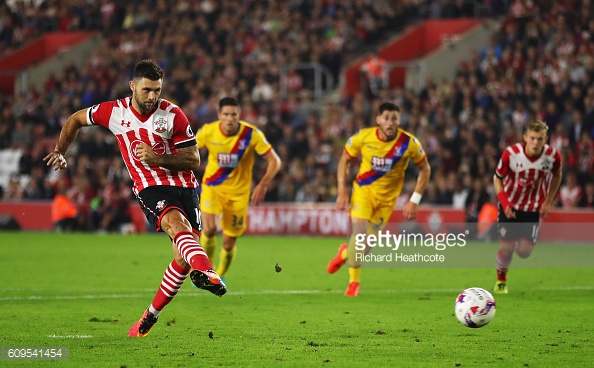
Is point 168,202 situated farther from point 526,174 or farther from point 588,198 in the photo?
point 588,198

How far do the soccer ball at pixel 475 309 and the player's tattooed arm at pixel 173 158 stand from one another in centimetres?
267

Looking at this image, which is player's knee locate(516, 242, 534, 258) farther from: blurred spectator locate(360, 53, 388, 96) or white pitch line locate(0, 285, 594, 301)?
blurred spectator locate(360, 53, 388, 96)

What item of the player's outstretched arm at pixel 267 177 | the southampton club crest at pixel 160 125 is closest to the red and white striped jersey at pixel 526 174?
the player's outstretched arm at pixel 267 177

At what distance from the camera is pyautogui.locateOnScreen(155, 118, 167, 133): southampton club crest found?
27.7ft

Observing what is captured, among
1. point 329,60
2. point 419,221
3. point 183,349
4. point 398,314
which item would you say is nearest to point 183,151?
point 183,349

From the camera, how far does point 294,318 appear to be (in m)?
9.87

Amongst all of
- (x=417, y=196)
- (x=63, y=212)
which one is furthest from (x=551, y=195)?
(x=63, y=212)

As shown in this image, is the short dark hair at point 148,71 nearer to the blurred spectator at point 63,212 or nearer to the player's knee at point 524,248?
the player's knee at point 524,248

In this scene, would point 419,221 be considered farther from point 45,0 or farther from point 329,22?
point 45,0

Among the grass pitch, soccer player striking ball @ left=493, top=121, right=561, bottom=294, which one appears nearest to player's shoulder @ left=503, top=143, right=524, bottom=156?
soccer player striking ball @ left=493, top=121, right=561, bottom=294

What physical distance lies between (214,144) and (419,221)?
10189 millimetres

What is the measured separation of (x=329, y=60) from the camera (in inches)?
1166
